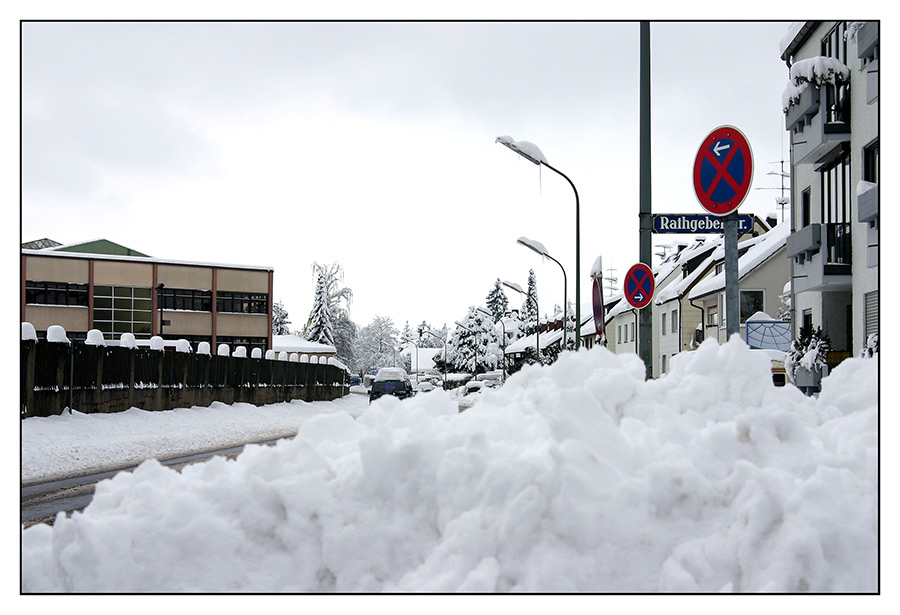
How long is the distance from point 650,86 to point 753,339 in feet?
36.0

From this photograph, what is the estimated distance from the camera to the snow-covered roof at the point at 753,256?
Result: 34781 millimetres

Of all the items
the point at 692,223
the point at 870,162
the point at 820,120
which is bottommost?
the point at 692,223

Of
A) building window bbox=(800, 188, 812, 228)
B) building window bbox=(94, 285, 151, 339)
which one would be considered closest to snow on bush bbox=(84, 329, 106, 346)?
building window bbox=(800, 188, 812, 228)

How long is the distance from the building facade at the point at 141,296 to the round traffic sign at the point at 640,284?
3416 cm

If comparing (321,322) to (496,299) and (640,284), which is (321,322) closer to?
(496,299)

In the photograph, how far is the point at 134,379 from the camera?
20.6 meters

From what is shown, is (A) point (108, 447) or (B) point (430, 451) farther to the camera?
(A) point (108, 447)

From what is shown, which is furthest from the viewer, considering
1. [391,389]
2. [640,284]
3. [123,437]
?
[391,389]

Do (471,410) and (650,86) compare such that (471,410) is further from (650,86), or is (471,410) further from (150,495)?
(650,86)

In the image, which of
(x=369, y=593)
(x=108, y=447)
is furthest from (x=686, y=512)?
(x=108, y=447)

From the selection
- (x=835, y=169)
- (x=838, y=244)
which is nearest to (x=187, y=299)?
(x=835, y=169)

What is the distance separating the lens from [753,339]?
726 inches

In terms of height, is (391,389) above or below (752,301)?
below

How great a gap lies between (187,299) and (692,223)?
4758 centimetres
